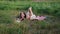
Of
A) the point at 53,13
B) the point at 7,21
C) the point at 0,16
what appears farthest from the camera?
the point at 53,13

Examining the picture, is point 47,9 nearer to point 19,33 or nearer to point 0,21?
point 0,21

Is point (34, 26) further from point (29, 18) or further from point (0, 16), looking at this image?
point (0, 16)

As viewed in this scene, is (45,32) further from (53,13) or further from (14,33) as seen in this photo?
(53,13)

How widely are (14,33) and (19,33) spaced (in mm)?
109

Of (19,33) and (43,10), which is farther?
(43,10)

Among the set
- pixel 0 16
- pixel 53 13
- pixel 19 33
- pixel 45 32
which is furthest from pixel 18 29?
pixel 53 13

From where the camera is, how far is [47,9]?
29.1 ft

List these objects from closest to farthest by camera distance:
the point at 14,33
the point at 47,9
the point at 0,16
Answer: the point at 14,33
the point at 0,16
the point at 47,9

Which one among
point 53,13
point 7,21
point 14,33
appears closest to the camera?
point 14,33

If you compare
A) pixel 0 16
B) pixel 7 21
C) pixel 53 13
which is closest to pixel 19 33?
pixel 7 21

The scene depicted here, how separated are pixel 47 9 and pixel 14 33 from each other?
13.1 feet

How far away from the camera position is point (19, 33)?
5.06 m

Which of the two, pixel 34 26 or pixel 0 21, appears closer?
pixel 34 26

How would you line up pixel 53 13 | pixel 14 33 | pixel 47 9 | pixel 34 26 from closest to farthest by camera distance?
pixel 14 33
pixel 34 26
pixel 53 13
pixel 47 9
